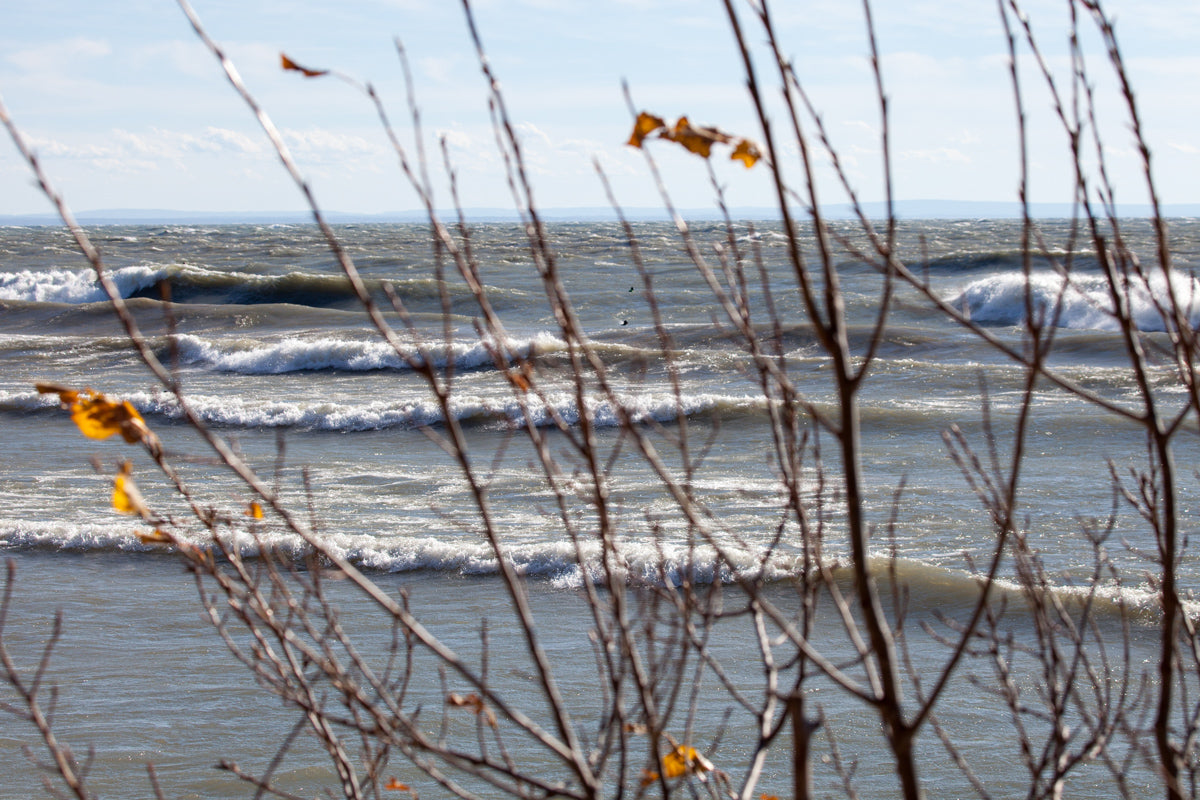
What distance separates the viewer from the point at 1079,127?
4.97ft

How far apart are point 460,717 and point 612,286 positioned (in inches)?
1125

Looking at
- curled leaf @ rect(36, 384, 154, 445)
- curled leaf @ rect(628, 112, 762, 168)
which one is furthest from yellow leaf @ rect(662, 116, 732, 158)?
curled leaf @ rect(36, 384, 154, 445)

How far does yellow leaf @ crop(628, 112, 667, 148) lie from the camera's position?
108cm

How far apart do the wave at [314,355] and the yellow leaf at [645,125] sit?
55.9 feet

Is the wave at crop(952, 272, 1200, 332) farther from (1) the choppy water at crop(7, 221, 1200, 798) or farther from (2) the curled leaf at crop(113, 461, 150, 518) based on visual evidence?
(2) the curled leaf at crop(113, 461, 150, 518)

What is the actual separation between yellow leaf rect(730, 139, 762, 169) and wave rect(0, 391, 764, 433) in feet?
38.0

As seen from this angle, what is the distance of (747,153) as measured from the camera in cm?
102

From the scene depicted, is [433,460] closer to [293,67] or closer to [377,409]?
[377,409]

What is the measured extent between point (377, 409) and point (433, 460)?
2.95 metres

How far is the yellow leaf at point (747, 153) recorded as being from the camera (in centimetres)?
101

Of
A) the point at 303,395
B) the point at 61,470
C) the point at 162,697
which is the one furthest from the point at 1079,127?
the point at 303,395

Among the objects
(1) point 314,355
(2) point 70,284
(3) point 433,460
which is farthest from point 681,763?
(2) point 70,284

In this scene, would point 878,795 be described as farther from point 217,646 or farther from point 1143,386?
point 217,646

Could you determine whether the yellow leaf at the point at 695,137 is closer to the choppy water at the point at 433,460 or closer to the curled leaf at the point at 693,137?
the curled leaf at the point at 693,137
